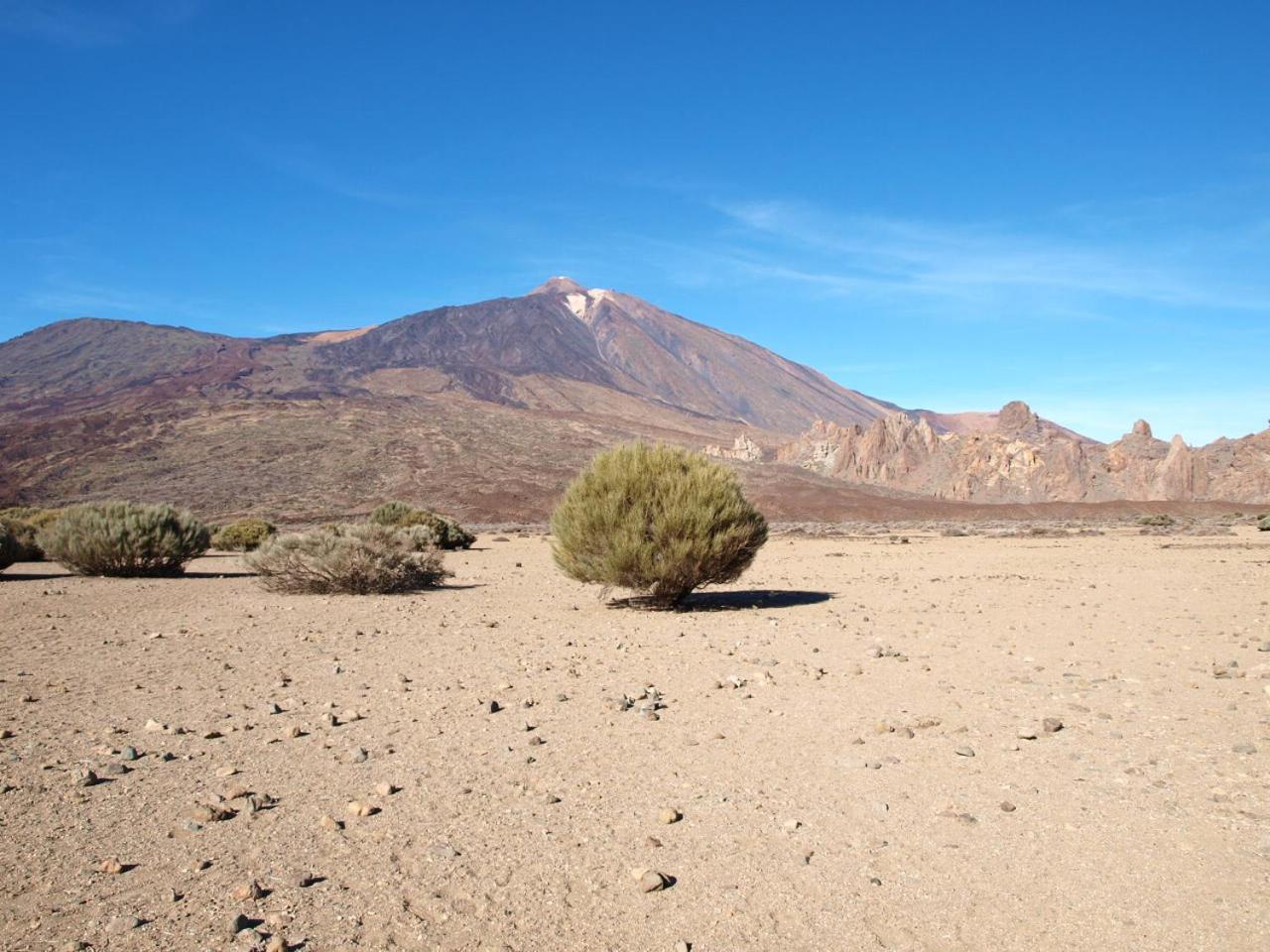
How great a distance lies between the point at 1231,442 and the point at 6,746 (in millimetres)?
92091

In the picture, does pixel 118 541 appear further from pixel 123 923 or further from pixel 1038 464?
pixel 1038 464

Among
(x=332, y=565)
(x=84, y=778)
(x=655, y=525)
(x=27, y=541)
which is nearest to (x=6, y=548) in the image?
(x=27, y=541)

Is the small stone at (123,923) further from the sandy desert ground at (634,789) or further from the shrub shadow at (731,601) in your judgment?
the shrub shadow at (731,601)

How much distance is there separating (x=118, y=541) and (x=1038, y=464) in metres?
78.3

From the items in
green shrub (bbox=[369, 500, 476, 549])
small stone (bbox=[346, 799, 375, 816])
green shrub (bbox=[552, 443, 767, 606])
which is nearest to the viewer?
small stone (bbox=[346, 799, 375, 816])

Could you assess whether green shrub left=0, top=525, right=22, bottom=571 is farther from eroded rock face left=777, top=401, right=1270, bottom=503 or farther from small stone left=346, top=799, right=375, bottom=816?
eroded rock face left=777, top=401, right=1270, bottom=503

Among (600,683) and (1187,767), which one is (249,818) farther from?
(1187,767)

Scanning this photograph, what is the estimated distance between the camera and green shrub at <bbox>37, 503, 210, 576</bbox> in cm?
1683

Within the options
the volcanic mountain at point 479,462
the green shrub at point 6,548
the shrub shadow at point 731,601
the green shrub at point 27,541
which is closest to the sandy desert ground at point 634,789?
the shrub shadow at point 731,601

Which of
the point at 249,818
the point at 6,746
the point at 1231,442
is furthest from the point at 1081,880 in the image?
the point at 1231,442

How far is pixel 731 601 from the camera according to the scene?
47.5ft

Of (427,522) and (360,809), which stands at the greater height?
(427,522)

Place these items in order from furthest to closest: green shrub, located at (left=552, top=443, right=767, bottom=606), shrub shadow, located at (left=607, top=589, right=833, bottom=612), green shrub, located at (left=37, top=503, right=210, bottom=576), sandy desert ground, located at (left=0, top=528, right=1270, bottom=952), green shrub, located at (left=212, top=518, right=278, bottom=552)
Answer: green shrub, located at (left=212, top=518, right=278, bottom=552) → green shrub, located at (left=37, top=503, right=210, bottom=576) → shrub shadow, located at (left=607, top=589, right=833, bottom=612) → green shrub, located at (left=552, top=443, right=767, bottom=606) → sandy desert ground, located at (left=0, top=528, right=1270, bottom=952)

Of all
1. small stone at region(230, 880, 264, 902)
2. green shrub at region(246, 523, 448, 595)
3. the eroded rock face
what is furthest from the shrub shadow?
the eroded rock face
